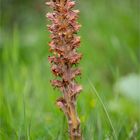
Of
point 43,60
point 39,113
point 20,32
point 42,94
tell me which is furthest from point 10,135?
point 20,32

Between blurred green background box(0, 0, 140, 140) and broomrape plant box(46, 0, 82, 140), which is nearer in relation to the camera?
broomrape plant box(46, 0, 82, 140)

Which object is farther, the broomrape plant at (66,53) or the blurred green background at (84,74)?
the blurred green background at (84,74)

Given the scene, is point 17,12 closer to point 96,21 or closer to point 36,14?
point 36,14

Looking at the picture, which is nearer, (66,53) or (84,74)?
(66,53)
